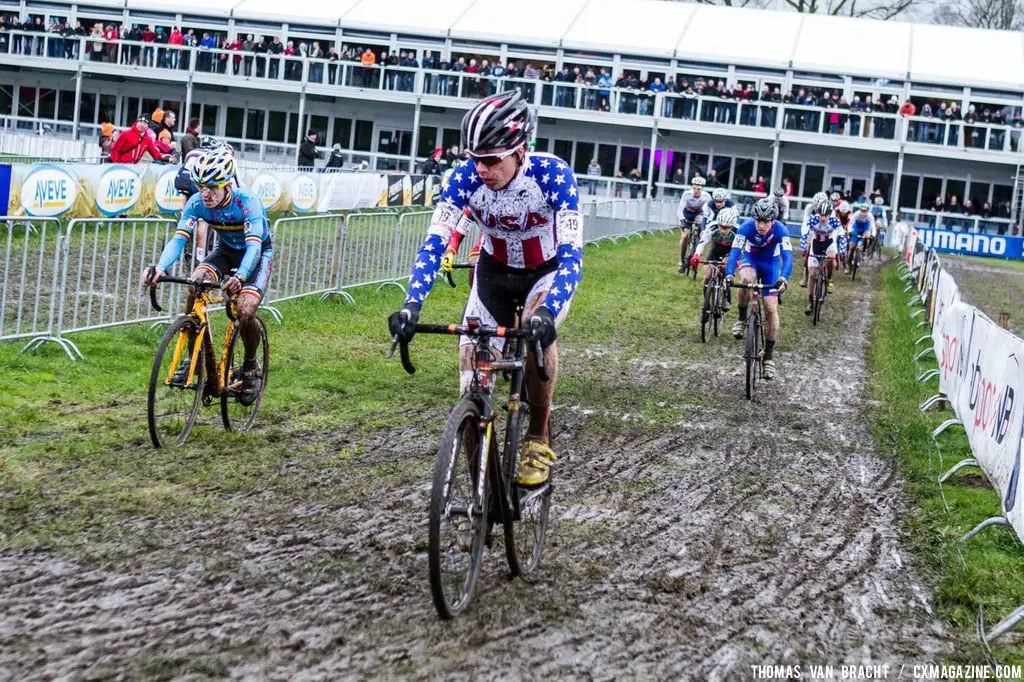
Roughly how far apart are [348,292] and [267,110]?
39.9 metres

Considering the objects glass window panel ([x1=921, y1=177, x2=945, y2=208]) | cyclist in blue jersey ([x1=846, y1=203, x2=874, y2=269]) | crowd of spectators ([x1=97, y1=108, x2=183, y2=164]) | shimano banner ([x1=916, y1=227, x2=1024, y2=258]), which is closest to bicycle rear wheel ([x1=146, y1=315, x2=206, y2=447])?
crowd of spectators ([x1=97, y1=108, x2=183, y2=164])

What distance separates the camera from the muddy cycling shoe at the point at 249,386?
Result: 844 centimetres

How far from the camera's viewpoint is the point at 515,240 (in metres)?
6.07

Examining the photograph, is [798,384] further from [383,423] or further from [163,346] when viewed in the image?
[163,346]

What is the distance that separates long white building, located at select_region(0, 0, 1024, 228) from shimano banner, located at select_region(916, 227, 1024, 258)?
3857 millimetres

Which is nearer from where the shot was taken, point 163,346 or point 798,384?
point 163,346

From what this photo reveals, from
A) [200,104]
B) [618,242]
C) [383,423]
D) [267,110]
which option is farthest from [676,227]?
[383,423]

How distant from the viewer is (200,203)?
26.3 ft

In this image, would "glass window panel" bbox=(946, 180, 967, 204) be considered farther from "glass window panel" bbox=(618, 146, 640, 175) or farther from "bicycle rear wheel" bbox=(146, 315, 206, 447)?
"bicycle rear wheel" bbox=(146, 315, 206, 447)

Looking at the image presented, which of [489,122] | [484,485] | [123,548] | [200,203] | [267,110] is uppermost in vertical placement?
[267,110]

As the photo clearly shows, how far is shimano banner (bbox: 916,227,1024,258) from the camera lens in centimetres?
4491

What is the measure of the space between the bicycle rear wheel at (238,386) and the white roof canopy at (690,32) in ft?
144

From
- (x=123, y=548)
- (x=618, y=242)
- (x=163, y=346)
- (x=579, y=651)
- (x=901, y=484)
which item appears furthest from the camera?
(x=618, y=242)

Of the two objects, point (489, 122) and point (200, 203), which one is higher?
point (489, 122)
